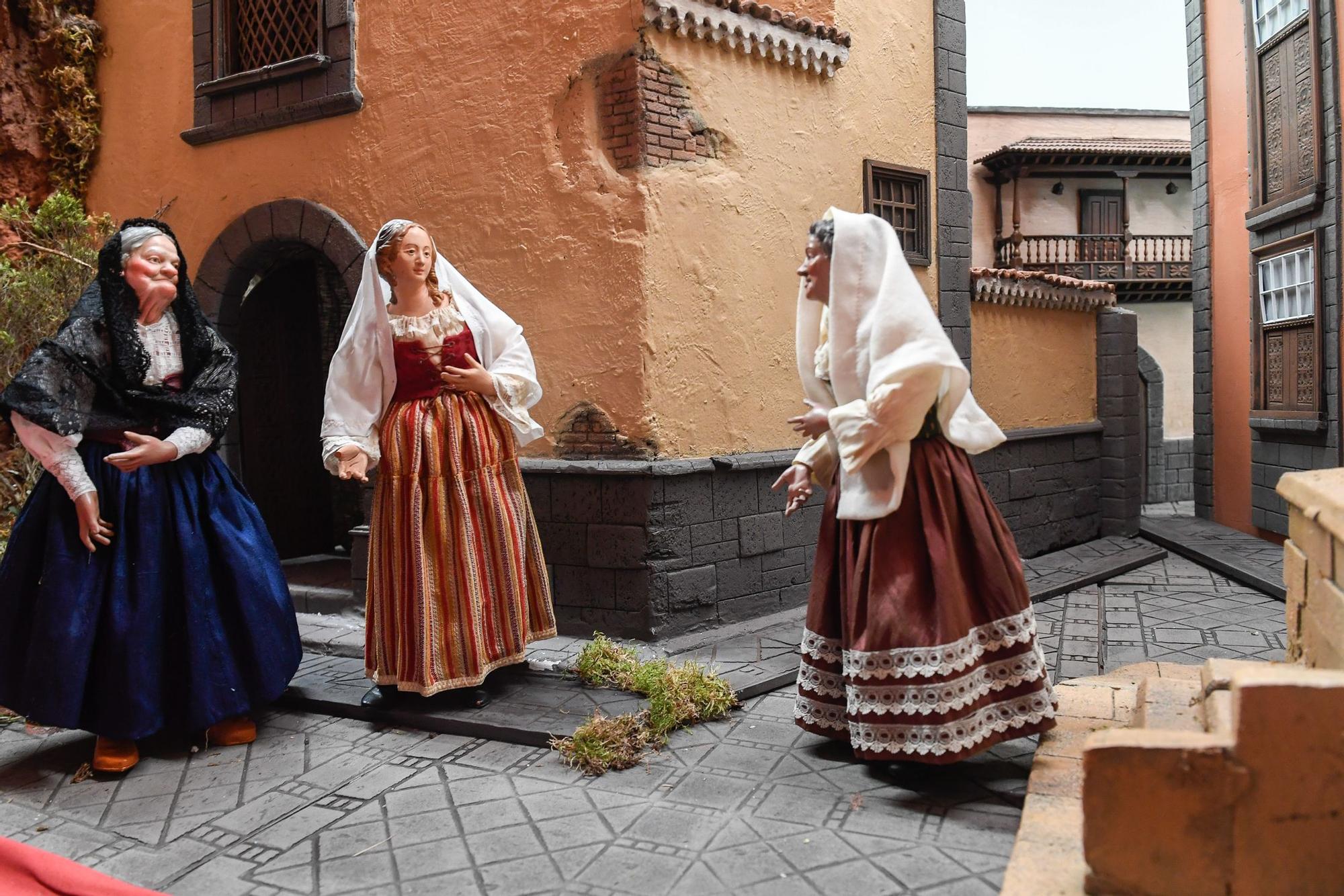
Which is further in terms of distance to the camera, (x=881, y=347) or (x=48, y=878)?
(x=881, y=347)

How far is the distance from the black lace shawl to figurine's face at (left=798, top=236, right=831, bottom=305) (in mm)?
2492

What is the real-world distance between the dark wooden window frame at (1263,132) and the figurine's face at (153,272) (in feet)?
27.4

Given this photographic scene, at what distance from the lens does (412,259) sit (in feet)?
14.1

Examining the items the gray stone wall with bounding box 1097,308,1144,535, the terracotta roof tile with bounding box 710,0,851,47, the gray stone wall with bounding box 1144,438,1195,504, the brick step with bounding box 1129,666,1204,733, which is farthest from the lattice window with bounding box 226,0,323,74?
the gray stone wall with bounding box 1144,438,1195,504

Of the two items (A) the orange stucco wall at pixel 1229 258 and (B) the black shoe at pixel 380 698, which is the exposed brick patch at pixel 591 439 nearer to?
(B) the black shoe at pixel 380 698

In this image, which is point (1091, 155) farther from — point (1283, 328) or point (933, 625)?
point (933, 625)

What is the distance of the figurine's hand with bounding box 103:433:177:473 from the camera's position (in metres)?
3.96

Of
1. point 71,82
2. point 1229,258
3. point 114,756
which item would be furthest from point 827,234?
point 1229,258

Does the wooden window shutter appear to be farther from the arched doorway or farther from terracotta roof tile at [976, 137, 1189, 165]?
terracotta roof tile at [976, 137, 1189, 165]

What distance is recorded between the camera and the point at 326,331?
8.57 m

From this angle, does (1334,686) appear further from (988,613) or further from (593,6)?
(593,6)

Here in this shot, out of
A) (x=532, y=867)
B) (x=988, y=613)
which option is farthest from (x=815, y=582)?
(x=532, y=867)

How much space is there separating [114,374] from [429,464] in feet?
4.26

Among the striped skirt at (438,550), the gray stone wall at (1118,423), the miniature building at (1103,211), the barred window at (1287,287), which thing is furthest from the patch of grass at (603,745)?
the miniature building at (1103,211)
